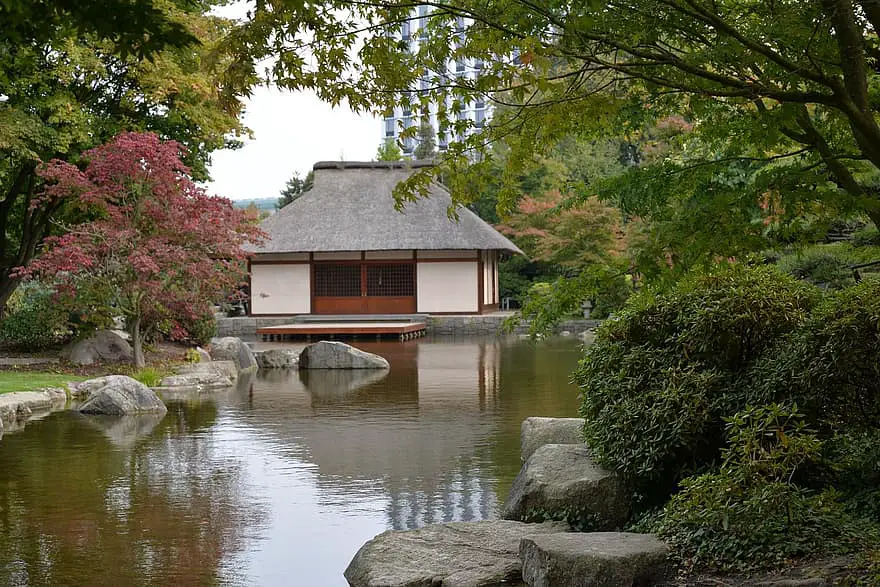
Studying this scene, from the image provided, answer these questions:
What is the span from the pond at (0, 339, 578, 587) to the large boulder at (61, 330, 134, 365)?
3.26 metres

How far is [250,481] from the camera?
789 cm

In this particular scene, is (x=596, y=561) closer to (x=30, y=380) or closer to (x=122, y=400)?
(x=122, y=400)

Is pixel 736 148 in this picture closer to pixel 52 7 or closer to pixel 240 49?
pixel 240 49

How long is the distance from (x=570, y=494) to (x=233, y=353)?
13199 mm

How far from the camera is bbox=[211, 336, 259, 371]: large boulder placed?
18.1 m

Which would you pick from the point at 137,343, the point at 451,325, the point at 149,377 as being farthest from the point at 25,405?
the point at 451,325

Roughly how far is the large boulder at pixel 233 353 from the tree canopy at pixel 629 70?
1322 cm

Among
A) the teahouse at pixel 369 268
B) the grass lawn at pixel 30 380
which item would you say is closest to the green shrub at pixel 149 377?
the grass lawn at pixel 30 380

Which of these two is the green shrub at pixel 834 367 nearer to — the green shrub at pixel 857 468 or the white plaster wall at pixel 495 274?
the green shrub at pixel 857 468

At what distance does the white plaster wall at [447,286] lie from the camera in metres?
31.2

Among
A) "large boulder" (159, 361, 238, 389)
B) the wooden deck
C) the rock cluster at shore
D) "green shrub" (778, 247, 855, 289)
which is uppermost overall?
"green shrub" (778, 247, 855, 289)

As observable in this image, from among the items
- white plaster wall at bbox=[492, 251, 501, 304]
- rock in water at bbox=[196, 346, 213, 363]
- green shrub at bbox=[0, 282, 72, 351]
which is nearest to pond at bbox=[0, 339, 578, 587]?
rock in water at bbox=[196, 346, 213, 363]

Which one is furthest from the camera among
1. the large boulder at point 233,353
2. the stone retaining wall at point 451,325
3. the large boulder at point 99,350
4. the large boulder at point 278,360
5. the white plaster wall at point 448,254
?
the white plaster wall at point 448,254

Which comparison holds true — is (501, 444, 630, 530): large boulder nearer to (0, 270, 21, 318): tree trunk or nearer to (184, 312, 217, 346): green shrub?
(184, 312, 217, 346): green shrub
